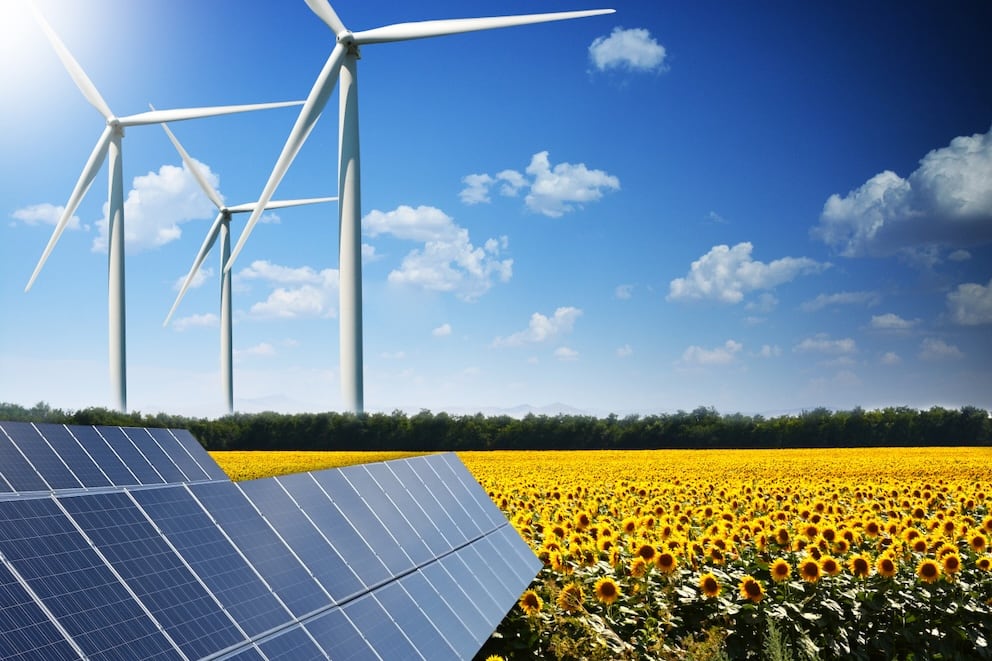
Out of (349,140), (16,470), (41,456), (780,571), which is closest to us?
(16,470)

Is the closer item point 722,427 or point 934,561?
point 934,561

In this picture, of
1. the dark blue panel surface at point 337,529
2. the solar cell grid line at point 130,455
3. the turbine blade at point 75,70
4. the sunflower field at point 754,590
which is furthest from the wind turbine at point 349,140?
the dark blue panel surface at point 337,529

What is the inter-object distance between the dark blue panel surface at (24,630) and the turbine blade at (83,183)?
45450 mm

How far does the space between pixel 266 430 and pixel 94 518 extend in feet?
130

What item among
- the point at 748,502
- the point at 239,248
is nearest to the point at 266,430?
the point at 239,248

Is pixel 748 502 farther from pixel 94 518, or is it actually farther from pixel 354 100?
pixel 354 100

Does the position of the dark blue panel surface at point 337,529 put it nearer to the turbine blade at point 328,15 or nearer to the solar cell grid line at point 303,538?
the solar cell grid line at point 303,538

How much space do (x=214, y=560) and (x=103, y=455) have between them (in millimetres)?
3350

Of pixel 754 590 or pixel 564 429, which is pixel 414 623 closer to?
pixel 754 590

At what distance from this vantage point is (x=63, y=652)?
15.6 ft

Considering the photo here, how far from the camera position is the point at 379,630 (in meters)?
7.34

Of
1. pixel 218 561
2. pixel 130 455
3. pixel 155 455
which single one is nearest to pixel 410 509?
pixel 155 455

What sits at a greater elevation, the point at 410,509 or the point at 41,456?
the point at 41,456

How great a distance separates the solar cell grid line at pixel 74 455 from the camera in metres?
8.30
